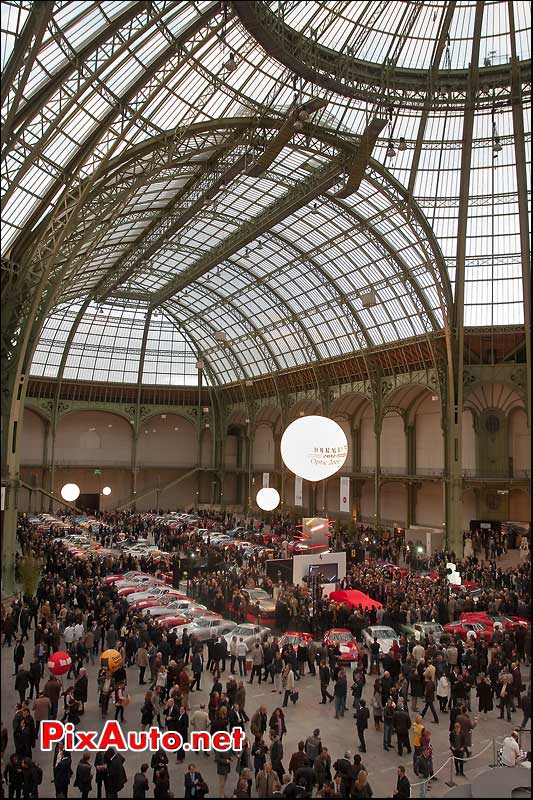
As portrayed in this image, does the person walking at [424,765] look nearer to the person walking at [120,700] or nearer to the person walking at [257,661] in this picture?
the person walking at [257,661]

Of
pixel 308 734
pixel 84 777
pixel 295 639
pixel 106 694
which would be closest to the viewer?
pixel 84 777

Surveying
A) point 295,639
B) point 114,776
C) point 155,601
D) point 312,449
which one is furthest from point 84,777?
point 155,601

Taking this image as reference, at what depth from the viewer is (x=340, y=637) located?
19.0m

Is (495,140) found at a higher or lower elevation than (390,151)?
higher

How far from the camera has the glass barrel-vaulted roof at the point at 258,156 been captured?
1859 cm

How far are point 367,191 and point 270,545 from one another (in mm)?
22404

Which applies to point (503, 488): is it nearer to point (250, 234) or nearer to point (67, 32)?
point (250, 234)

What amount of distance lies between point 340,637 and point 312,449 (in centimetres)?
633

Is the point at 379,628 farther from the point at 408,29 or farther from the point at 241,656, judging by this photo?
the point at 408,29

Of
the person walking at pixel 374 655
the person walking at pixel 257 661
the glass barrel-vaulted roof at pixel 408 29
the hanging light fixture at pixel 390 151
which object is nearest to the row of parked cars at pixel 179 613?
the person walking at pixel 257 661

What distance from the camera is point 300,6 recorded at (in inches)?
838

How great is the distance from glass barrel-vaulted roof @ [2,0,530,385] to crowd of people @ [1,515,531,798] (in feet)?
42.1

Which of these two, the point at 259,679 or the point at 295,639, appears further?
the point at 295,639

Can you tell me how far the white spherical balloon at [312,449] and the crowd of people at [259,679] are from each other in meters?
5.04
